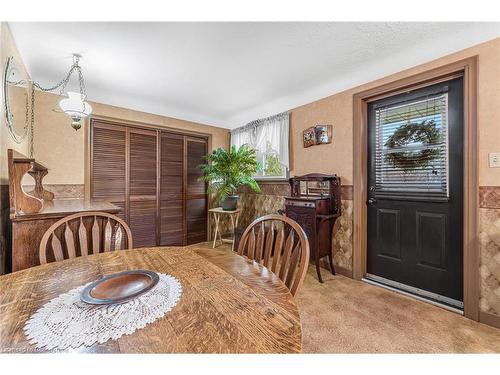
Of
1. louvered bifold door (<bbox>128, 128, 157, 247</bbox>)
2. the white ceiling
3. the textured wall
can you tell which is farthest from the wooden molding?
the textured wall

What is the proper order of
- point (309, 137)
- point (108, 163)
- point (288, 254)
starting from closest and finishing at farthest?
point (288, 254) → point (309, 137) → point (108, 163)

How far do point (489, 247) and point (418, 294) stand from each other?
2.53 feet

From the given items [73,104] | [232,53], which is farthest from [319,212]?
[73,104]

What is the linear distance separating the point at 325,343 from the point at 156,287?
1.32 m

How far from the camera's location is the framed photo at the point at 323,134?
2.79 meters

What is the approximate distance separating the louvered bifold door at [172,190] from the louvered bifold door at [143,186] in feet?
0.43

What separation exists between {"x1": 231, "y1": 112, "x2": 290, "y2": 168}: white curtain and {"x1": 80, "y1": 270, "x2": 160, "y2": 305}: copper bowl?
2.69 meters

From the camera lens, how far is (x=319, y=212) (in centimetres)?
256

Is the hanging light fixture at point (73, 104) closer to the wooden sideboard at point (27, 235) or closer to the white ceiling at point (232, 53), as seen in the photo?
the white ceiling at point (232, 53)

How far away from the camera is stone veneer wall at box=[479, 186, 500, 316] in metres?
1.69

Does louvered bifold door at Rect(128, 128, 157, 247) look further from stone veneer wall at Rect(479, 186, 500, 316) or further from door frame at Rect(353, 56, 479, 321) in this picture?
stone veneer wall at Rect(479, 186, 500, 316)

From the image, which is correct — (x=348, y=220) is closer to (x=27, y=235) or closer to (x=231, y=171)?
(x=231, y=171)
